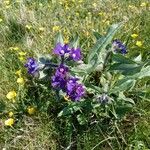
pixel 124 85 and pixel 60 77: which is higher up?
pixel 60 77

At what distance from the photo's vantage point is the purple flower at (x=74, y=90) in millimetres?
2259

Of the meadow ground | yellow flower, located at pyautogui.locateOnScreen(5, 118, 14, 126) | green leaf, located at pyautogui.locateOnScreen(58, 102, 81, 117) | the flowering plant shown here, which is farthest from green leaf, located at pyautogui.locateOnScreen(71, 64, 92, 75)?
yellow flower, located at pyautogui.locateOnScreen(5, 118, 14, 126)

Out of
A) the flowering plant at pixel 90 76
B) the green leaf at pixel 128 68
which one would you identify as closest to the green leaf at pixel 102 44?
the flowering plant at pixel 90 76

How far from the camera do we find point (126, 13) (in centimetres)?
347

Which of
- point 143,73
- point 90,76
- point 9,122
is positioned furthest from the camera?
point 90,76

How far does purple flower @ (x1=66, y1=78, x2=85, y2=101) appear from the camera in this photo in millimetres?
2259

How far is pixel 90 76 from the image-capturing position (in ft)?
8.43

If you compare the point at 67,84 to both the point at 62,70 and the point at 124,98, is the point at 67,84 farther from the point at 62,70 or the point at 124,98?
the point at 124,98

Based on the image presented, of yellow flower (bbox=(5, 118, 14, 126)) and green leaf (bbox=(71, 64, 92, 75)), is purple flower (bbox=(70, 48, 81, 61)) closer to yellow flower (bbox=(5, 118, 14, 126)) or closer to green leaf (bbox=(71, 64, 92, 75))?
green leaf (bbox=(71, 64, 92, 75))

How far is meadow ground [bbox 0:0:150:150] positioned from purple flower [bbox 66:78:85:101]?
227 millimetres

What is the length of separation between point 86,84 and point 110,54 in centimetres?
22

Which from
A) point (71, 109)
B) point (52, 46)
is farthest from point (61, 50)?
point (52, 46)

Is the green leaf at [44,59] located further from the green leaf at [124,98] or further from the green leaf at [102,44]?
the green leaf at [124,98]

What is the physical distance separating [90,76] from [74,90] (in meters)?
0.31
